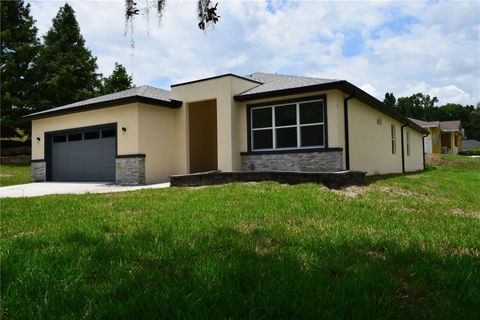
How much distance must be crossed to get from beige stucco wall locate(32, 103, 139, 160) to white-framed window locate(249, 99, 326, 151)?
4516 mm

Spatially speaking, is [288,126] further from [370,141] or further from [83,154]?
[83,154]

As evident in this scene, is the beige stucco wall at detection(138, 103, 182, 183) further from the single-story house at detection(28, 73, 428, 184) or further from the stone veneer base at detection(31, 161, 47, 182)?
the stone veneer base at detection(31, 161, 47, 182)

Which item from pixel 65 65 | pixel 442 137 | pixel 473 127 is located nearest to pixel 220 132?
pixel 65 65

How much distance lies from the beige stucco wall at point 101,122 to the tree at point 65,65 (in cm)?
1093

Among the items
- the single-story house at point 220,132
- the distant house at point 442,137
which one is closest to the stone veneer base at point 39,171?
the single-story house at point 220,132

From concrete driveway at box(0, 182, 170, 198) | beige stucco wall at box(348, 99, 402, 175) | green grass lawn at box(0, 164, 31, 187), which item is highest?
beige stucco wall at box(348, 99, 402, 175)

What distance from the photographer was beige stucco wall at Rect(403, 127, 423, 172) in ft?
72.8

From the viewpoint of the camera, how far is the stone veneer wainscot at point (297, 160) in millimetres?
12734

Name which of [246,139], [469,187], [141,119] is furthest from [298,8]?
[469,187]

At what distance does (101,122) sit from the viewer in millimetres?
15781

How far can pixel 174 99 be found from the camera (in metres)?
15.7

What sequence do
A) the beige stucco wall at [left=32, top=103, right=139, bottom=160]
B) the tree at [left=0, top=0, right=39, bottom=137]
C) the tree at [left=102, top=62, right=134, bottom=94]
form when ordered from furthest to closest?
the tree at [left=102, top=62, right=134, bottom=94]
the tree at [left=0, top=0, right=39, bottom=137]
the beige stucco wall at [left=32, top=103, right=139, bottom=160]

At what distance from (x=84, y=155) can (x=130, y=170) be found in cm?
363

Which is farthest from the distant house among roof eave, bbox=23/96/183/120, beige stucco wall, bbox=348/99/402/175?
roof eave, bbox=23/96/183/120
